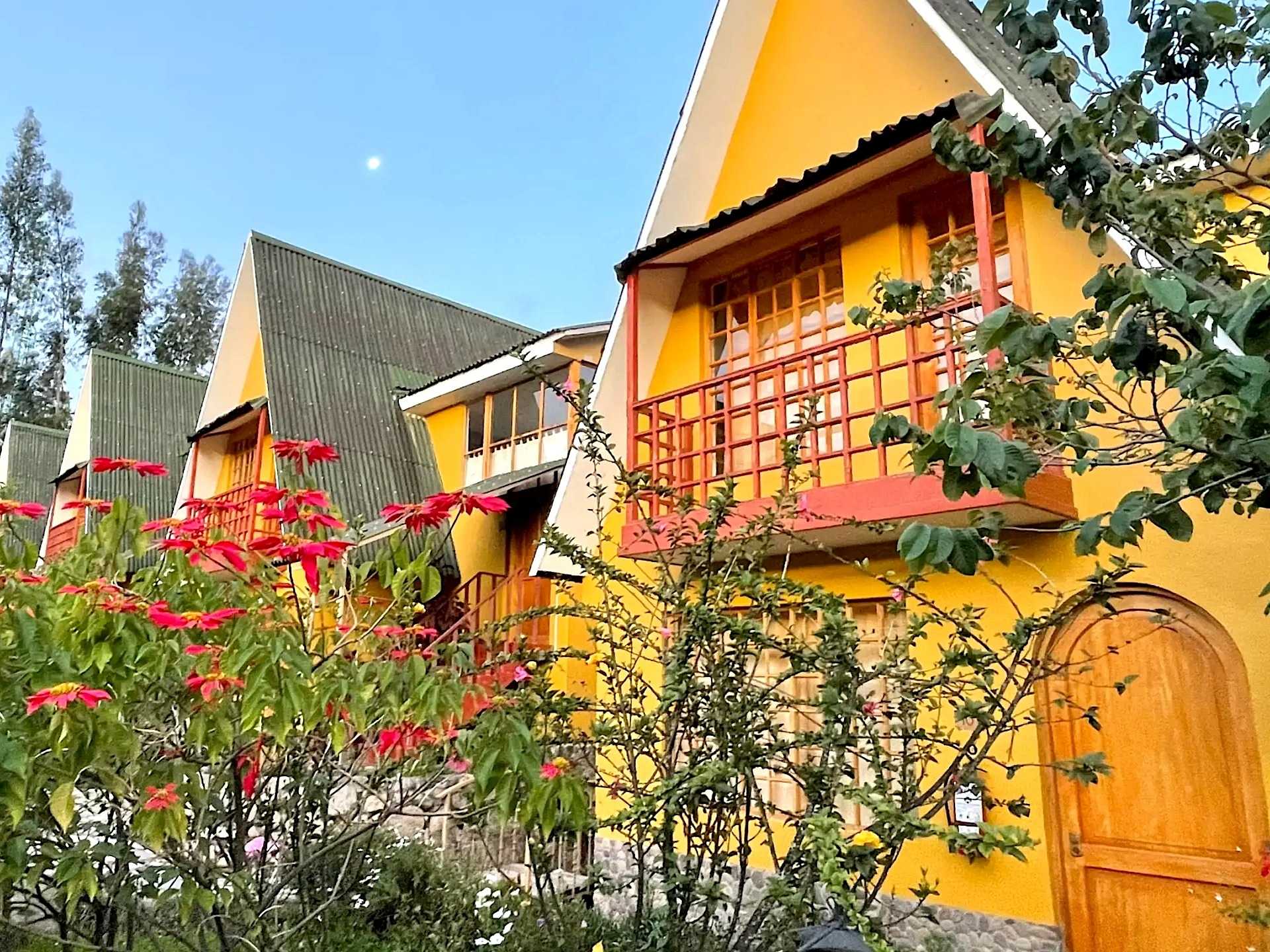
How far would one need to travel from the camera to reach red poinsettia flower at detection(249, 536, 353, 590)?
3369 millimetres

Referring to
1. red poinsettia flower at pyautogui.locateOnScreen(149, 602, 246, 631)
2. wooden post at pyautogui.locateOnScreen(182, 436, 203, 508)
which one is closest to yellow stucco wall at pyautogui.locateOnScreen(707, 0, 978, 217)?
red poinsettia flower at pyautogui.locateOnScreen(149, 602, 246, 631)

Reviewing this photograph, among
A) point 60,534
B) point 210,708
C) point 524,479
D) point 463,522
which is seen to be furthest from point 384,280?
point 210,708

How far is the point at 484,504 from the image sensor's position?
3.41 metres

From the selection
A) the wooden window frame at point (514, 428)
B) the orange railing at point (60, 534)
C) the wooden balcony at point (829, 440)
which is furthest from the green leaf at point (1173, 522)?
the orange railing at point (60, 534)

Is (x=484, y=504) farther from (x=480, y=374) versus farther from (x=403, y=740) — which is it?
(x=480, y=374)

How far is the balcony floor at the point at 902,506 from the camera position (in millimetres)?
5199

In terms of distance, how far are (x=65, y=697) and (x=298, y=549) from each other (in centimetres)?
109

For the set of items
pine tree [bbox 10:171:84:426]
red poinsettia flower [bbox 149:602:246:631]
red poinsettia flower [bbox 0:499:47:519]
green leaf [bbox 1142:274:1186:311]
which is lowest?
red poinsettia flower [bbox 149:602:246:631]

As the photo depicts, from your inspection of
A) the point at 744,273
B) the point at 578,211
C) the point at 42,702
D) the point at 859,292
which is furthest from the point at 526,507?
the point at 578,211

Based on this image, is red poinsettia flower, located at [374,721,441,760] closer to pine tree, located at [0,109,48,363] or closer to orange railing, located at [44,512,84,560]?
orange railing, located at [44,512,84,560]

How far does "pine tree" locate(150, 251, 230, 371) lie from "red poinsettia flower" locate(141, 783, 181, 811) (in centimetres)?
3262

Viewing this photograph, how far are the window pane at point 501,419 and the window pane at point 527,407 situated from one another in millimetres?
173

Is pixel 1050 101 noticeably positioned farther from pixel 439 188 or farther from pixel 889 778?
pixel 439 188

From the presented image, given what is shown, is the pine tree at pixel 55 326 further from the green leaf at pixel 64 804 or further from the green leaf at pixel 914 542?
the green leaf at pixel 914 542
